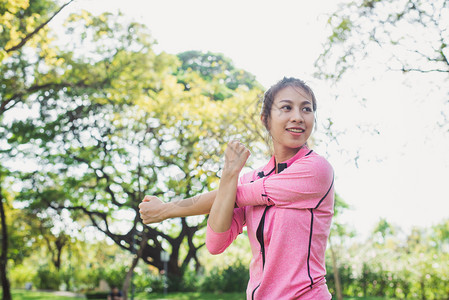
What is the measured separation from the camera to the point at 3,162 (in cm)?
1455

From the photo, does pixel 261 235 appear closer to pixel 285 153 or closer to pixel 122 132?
pixel 285 153

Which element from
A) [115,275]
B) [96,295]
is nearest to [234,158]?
[96,295]

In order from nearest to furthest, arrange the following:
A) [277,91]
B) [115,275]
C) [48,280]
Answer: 1. [277,91]
2. [115,275]
3. [48,280]

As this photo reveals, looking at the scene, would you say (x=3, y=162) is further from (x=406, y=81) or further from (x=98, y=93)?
(x=406, y=81)

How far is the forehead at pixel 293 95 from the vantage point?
135cm

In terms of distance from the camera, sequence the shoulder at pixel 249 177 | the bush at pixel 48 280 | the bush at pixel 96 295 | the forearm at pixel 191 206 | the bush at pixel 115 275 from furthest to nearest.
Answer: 1. the bush at pixel 48 280
2. the bush at pixel 115 275
3. the bush at pixel 96 295
4. the shoulder at pixel 249 177
5. the forearm at pixel 191 206

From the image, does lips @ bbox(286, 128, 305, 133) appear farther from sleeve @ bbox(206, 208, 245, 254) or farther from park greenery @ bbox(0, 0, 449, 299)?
park greenery @ bbox(0, 0, 449, 299)

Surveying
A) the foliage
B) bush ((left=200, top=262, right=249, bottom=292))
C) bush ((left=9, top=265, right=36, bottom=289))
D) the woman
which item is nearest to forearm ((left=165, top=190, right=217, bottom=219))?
the woman

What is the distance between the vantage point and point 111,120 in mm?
13430

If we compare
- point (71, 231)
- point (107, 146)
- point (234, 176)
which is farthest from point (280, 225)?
point (71, 231)

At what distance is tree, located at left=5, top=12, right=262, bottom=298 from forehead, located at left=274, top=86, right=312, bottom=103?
8.15 metres

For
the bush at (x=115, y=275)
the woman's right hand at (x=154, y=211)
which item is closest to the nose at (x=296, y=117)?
the woman's right hand at (x=154, y=211)

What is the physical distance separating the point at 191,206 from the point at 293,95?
46cm

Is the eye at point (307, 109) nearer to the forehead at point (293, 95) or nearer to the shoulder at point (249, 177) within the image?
the forehead at point (293, 95)
